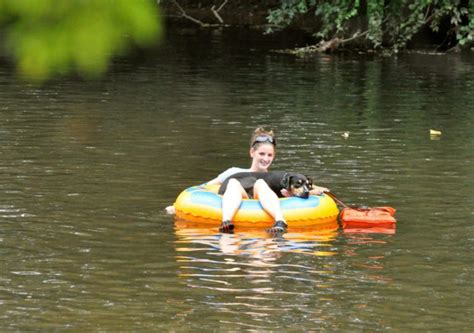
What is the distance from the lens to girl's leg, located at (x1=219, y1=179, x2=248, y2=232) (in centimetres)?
948

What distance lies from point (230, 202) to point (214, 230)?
0.90ft

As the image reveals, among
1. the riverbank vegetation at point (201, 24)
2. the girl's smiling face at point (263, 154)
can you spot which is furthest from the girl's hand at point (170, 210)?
the riverbank vegetation at point (201, 24)

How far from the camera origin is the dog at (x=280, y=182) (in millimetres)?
9844

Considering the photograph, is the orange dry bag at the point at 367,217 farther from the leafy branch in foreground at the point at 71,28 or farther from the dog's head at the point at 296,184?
the leafy branch in foreground at the point at 71,28

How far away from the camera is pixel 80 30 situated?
2180 millimetres

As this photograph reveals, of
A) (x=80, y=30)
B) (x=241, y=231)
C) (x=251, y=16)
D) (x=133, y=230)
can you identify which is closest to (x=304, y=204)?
(x=241, y=231)

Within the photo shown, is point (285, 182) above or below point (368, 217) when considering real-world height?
above

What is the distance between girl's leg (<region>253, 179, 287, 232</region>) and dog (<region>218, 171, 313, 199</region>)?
17cm

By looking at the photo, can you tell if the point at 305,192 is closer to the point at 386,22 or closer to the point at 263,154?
the point at 263,154

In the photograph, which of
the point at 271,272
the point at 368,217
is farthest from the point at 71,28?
the point at 368,217

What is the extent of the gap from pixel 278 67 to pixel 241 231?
16262 mm

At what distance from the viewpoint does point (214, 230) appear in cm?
965

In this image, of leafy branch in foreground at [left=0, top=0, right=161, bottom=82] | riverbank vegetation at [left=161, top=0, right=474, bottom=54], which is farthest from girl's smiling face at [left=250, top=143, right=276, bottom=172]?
riverbank vegetation at [left=161, top=0, right=474, bottom=54]

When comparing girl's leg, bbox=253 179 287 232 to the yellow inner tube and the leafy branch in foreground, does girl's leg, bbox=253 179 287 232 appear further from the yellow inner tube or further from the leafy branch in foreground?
the leafy branch in foreground
